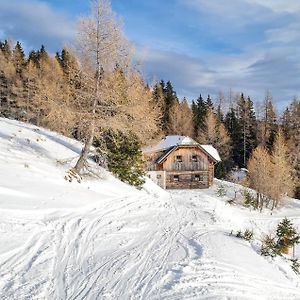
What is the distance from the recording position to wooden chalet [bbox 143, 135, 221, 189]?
152 ft

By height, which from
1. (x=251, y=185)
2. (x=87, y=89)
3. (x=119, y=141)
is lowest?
(x=251, y=185)

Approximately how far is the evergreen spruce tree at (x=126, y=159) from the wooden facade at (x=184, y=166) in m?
20.1

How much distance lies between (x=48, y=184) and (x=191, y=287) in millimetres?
9878

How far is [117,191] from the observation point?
66.9 ft

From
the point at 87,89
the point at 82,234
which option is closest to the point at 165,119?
the point at 87,89

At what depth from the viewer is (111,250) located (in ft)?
35.1

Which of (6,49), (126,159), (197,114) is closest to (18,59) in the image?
(6,49)

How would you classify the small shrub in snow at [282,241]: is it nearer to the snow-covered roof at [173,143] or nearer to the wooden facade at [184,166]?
the snow-covered roof at [173,143]

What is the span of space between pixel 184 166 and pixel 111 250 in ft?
121

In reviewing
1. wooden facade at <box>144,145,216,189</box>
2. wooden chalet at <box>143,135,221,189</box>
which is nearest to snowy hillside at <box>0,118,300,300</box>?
wooden chalet at <box>143,135,221,189</box>

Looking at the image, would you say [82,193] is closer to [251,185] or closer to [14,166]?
[14,166]

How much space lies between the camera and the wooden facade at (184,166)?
4678 cm

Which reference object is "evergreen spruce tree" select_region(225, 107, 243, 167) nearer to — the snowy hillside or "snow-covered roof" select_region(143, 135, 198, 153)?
"snow-covered roof" select_region(143, 135, 198, 153)

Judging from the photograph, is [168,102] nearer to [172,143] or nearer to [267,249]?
[172,143]
